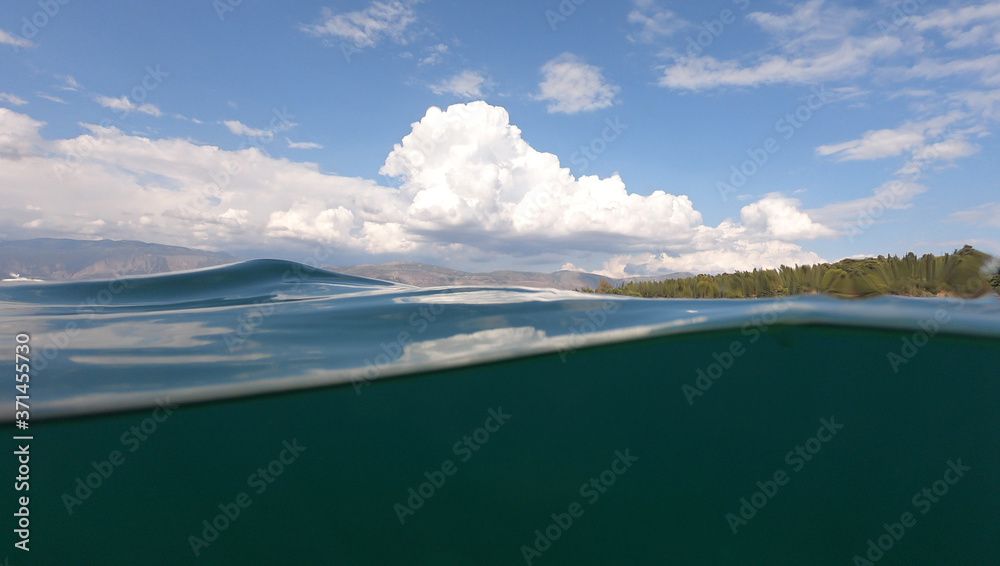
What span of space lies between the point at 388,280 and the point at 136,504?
5.73 metres

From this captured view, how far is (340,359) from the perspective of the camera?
5.58 m

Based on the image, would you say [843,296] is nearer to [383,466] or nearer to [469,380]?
[469,380]

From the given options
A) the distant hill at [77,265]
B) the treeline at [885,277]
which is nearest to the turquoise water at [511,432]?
the treeline at [885,277]

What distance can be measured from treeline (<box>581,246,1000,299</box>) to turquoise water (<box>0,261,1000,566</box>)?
0.21 metres

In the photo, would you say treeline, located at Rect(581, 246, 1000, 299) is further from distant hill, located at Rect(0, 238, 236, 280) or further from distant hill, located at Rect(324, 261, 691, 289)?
distant hill, located at Rect(0, 238, 236, 280)

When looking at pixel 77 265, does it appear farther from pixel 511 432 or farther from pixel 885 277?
pixel 885 277

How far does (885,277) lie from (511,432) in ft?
16.4

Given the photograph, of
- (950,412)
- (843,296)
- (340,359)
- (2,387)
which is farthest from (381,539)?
(950,412)

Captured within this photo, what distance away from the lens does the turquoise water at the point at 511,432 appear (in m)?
5.05

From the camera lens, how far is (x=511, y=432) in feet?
19.7

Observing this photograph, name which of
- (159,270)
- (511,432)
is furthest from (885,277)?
(159,270)

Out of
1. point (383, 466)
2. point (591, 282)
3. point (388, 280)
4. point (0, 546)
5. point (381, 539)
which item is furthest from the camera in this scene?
point (388, 280)

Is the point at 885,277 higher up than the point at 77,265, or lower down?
higher up

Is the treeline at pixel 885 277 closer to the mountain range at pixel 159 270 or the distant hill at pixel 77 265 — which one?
the mountain range at pixel 159 270
